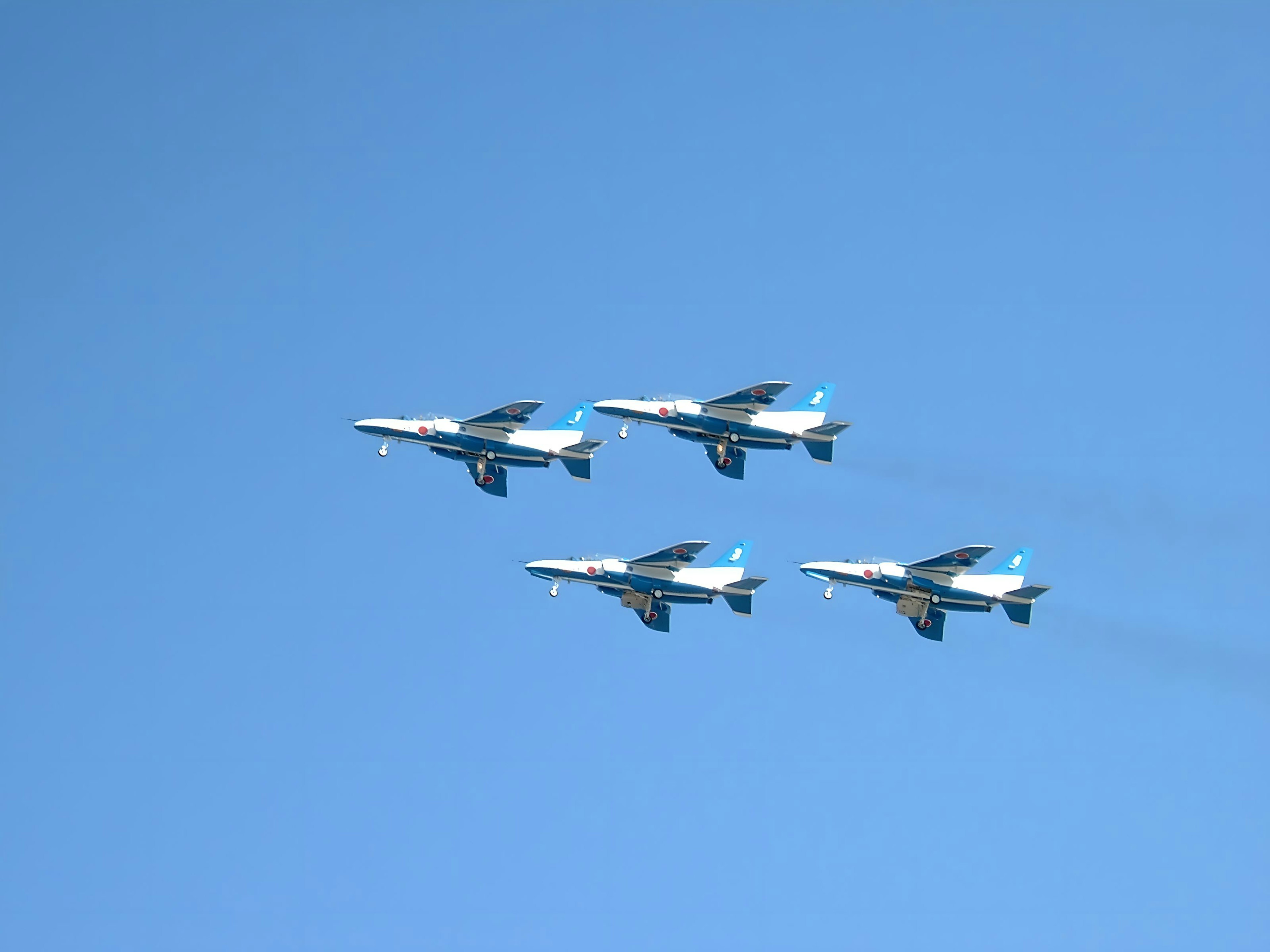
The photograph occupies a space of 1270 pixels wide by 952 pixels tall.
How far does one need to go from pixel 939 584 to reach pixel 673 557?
1292 centimetres

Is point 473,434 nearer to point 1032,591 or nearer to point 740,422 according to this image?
point 740,422

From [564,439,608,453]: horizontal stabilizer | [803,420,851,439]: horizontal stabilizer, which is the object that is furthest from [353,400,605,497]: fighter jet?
[803,420,851,439]: horizontal stabilizer

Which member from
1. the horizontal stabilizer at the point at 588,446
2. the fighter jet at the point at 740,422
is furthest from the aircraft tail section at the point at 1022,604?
the horizontal stabilizer at the point at 588,446

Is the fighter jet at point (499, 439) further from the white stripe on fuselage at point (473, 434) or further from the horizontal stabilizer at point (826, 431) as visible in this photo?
the horizontal stabilizer at point (826, 431)

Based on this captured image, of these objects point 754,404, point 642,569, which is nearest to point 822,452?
point 754,404

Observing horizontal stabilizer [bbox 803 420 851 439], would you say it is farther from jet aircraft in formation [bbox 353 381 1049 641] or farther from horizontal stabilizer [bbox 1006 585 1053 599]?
horizontal stabilizer [bbox 1006 585 1053 599]

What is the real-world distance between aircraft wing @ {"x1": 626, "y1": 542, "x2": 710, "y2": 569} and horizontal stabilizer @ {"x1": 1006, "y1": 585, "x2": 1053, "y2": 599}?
49.1 ft

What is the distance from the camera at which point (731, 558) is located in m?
105

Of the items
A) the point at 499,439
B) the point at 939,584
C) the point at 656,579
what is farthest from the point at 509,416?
the point at 939,584

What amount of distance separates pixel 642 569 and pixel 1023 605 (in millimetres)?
18282

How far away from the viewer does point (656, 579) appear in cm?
10306

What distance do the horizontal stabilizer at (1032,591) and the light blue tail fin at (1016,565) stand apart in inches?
85.5

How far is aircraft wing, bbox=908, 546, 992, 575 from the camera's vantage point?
10200cm

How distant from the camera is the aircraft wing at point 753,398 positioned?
102 m
